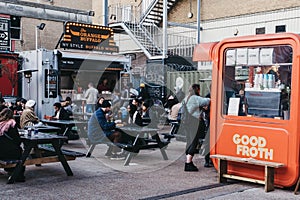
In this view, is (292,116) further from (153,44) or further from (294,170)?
(153,44)

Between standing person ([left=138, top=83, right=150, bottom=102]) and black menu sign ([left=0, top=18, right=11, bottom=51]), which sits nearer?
standing person ([left=138, top=83, right=150, bottom=102])

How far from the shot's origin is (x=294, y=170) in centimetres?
690

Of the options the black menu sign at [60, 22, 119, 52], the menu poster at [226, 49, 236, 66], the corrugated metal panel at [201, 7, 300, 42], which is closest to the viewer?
the menu poster at [226, 49, 236, 66]

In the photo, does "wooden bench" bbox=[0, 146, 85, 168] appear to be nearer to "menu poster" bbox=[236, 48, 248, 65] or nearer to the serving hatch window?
the serving hatch window

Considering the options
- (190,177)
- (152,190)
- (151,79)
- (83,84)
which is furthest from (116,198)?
(151,79)

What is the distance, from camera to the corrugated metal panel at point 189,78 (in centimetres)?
1912

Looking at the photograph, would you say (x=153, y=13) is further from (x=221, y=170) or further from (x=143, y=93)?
(x=221, y=170)

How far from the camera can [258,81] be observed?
7.58 m

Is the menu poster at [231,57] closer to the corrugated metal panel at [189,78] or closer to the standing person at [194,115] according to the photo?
the standing person at [194,115]

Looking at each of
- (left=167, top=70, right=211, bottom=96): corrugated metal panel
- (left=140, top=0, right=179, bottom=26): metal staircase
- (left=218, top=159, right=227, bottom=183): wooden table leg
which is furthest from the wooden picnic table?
(left=140, top=0, right=179, bottom=26): metal staircase

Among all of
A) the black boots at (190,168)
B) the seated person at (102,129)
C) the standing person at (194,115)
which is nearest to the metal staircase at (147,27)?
the seated person at (102,129)

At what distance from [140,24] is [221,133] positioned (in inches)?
692

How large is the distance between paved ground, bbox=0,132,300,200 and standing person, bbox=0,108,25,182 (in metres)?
0.44

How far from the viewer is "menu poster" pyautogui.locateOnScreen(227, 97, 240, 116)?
7719 mm
